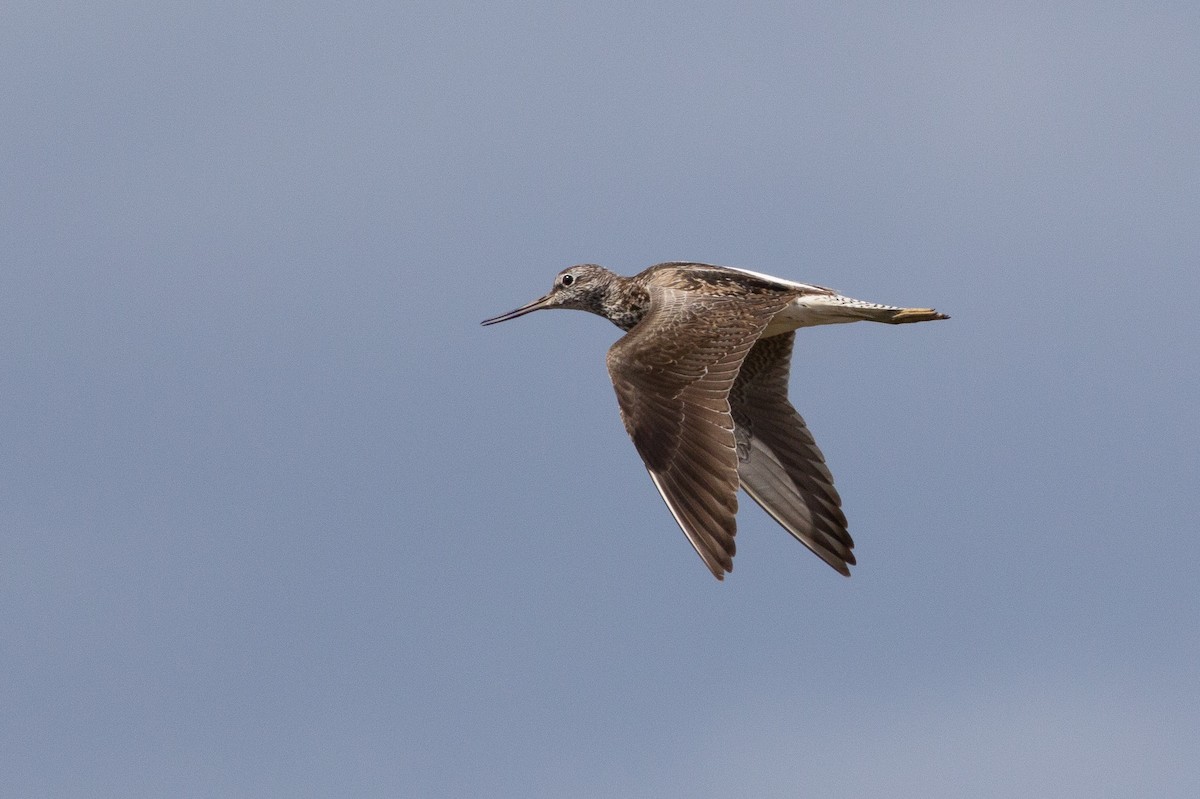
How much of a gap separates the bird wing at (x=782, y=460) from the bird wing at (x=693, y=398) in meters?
1.64

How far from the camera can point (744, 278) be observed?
2125 centimetres

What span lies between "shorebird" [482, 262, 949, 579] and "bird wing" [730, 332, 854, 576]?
0.04ft

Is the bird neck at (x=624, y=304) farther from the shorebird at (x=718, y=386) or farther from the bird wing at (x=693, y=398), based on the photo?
the bird wing at (x=693, y=398)

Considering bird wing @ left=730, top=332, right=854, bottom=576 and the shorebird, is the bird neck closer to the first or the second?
the shorebird

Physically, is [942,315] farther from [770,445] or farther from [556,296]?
[556,296]

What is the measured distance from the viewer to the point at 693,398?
18.8 metres

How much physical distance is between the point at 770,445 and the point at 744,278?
80.9 inches

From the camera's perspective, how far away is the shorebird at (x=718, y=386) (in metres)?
17.9

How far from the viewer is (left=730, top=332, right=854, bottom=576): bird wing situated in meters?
21.1

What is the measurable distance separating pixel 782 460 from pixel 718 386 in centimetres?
298

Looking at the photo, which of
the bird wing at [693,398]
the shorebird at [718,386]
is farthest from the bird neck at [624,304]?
the bird wing at [693,398]

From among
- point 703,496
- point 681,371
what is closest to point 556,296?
point 681,371

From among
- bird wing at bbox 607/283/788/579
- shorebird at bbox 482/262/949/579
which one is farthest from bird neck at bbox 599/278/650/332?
bird wing at bbox 607/283/788/579

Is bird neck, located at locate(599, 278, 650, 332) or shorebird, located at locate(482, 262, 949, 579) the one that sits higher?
bird neck, located at locate(599, 278, 650, 332)
